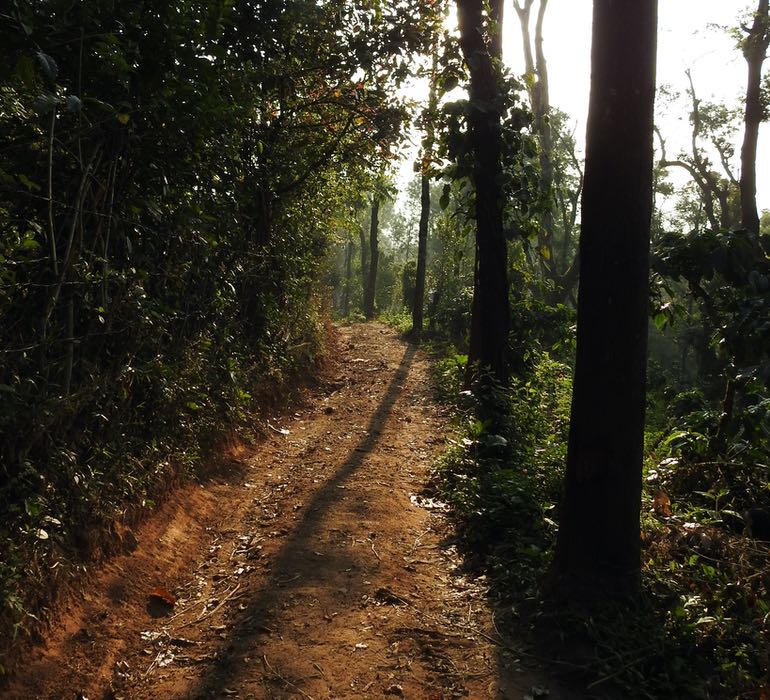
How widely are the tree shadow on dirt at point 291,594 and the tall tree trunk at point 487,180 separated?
10.9 feet

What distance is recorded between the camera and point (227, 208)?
7.39 m

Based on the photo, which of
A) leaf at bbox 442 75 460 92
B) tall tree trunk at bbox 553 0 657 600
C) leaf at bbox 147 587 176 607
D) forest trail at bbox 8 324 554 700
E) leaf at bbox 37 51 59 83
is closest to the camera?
leaf at bbox 37 51 59 83

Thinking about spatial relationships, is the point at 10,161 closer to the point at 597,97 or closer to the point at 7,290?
the point at 7,290

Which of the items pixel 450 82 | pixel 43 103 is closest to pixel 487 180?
pixel 450 82

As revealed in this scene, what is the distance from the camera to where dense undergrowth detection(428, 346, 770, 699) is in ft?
11.2

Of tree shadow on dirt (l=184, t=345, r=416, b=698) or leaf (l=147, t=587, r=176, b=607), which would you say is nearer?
tree shadow on dirt (l=184, t=345, r=416, b=698)

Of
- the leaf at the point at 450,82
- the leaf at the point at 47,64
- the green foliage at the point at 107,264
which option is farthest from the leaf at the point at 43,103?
the leaf at the point at 450,82

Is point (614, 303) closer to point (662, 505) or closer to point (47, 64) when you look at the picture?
point (662, 505)

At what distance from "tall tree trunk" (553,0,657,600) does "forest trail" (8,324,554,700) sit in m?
0.91

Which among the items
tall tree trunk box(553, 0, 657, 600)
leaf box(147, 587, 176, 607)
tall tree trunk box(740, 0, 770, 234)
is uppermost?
tall tree trunk box(740, 0, 770, 234)

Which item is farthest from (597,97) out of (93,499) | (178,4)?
(93,499)

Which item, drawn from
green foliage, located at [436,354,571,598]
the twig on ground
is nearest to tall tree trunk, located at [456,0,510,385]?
green foliage, located at [436,354,571,598]

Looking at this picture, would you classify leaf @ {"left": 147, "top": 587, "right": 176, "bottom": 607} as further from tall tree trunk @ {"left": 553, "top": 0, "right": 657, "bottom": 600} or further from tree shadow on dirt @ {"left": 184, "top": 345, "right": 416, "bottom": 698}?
tall tree trunk @ {"left": 553, "top": 0, "right": 657, "bottom": 600}

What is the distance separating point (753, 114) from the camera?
17141 mm
